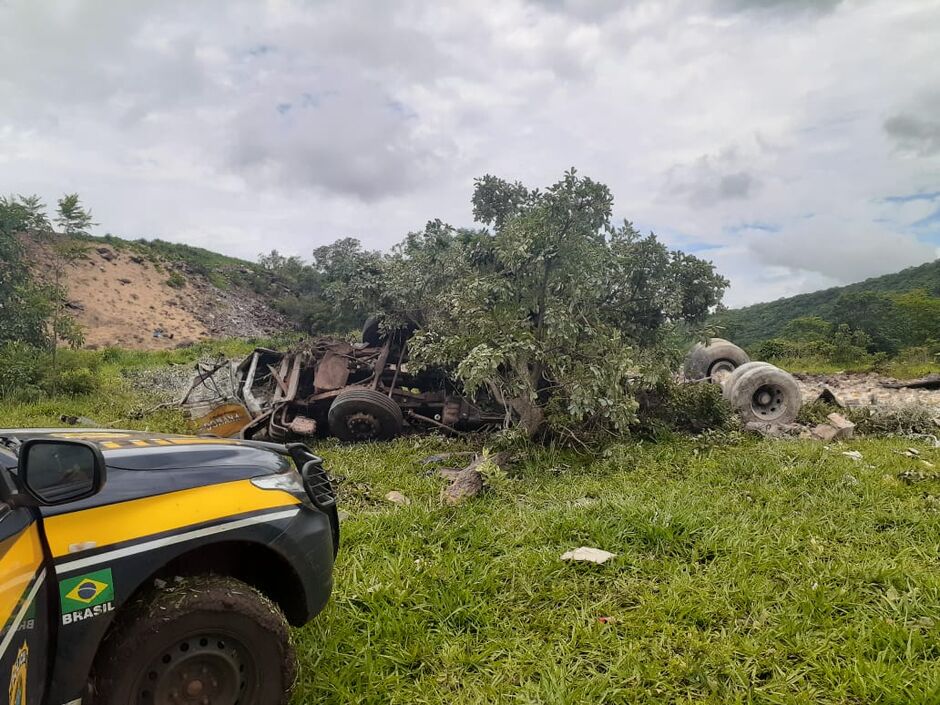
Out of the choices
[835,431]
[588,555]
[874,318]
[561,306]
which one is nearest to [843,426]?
[835,431]

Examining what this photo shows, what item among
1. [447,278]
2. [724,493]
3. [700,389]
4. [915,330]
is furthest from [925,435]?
[915,330]

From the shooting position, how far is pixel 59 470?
5.77 feet

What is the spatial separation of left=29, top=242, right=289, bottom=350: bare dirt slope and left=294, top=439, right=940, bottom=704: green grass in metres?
27.6

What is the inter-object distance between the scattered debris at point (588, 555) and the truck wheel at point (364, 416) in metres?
4.25

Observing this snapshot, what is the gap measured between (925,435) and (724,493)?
4618 mm

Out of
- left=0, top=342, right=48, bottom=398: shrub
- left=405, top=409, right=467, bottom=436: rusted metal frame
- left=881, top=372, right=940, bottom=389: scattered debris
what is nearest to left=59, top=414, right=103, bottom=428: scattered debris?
left=0, top=342, right=48, bottom=398: shrub

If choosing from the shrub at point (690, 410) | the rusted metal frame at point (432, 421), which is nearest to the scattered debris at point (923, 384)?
the shrub at point (690, 410)

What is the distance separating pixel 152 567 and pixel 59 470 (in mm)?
442

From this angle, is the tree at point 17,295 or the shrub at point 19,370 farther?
the tree at point 17,295

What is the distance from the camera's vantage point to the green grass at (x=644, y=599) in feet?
8.79

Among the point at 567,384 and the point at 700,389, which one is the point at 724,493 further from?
the point at 700,389

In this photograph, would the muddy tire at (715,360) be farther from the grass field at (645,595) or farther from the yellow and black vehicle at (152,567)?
the yellow and black vehicle at (152,567)

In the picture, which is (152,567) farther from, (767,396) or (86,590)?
(767,396)

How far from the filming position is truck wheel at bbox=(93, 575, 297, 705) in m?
1.89
